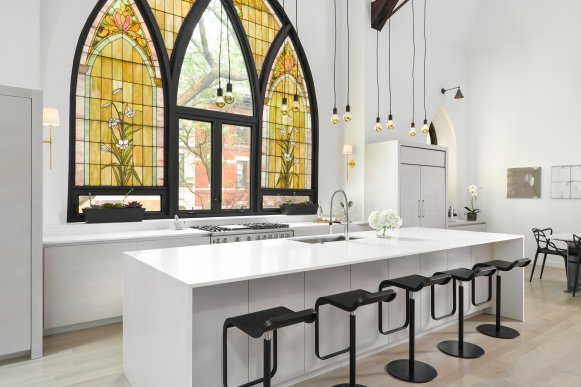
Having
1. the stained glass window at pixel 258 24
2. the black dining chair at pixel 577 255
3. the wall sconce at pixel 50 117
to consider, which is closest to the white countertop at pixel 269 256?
the wall sconce at pixel 50 117

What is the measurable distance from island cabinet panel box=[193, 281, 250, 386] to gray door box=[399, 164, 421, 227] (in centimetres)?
417

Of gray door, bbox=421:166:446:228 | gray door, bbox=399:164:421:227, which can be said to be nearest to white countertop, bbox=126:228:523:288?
gray door, bbox=399:164:421:227

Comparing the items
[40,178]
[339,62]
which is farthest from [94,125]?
[339,62]

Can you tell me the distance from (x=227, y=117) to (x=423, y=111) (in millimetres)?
3999

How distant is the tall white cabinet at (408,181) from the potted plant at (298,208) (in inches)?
35.5

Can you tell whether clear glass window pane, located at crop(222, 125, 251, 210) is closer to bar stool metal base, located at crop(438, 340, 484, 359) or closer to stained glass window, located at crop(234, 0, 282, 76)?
stained glass window, located at crop(234, 0, 282, 76)

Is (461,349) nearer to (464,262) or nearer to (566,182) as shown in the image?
(464,262)

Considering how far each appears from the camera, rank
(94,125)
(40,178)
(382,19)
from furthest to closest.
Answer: (382,19)
(94,125)
(40,178)

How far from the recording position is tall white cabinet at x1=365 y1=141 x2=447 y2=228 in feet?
20.0

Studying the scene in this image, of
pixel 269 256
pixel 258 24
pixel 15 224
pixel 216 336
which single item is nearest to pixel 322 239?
pixel 269 256

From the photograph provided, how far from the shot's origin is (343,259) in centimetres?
267

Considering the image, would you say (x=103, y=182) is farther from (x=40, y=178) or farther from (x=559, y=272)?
(x=559, y=272)

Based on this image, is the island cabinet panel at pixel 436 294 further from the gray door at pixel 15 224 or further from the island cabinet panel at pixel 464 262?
the gray door at pixel 15 224

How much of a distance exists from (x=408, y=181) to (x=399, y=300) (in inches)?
122
